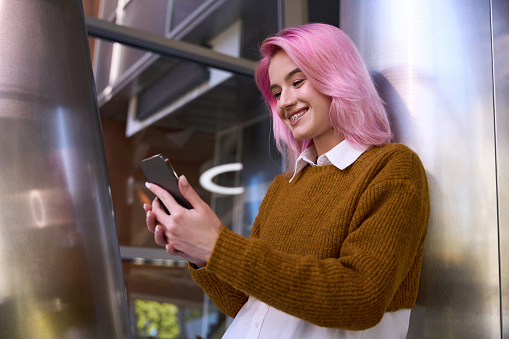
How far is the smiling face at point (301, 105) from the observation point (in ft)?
4.22

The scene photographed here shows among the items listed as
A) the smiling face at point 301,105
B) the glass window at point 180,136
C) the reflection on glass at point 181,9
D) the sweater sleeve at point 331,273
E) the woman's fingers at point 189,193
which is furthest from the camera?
the reflection on glass at point 181,9

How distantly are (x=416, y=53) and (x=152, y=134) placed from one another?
2.40 m

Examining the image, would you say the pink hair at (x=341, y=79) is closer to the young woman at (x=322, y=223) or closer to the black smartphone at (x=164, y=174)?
the young woman at (x=322, y=223)

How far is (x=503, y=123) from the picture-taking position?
1205mm

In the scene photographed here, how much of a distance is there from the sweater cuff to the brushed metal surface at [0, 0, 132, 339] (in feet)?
2.49

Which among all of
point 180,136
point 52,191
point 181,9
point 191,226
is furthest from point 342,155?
point 181,9

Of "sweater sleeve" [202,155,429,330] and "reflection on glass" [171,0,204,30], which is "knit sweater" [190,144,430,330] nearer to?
"sweater sleeve" [202,155,429,330]

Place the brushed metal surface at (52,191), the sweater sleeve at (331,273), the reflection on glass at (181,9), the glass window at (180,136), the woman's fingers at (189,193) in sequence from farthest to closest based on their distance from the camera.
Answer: the reflection on glass at (181,9)
the glass window at (180,136)
the brushed metal surface at (52,191)
the woman's fingers at (189,193)
the sweater sleeve at (331,273)

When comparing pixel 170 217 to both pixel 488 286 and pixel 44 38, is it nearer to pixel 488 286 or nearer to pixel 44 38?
pixel 488 286

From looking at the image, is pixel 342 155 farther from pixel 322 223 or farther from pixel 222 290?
pixel 222 290

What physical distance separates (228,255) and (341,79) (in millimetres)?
567

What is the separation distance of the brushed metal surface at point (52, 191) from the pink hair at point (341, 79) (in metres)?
0.74

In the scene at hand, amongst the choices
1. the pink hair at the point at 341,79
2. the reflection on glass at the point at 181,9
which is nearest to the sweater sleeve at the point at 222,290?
the pink hair at the point at 341,79

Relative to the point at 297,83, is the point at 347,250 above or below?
below
